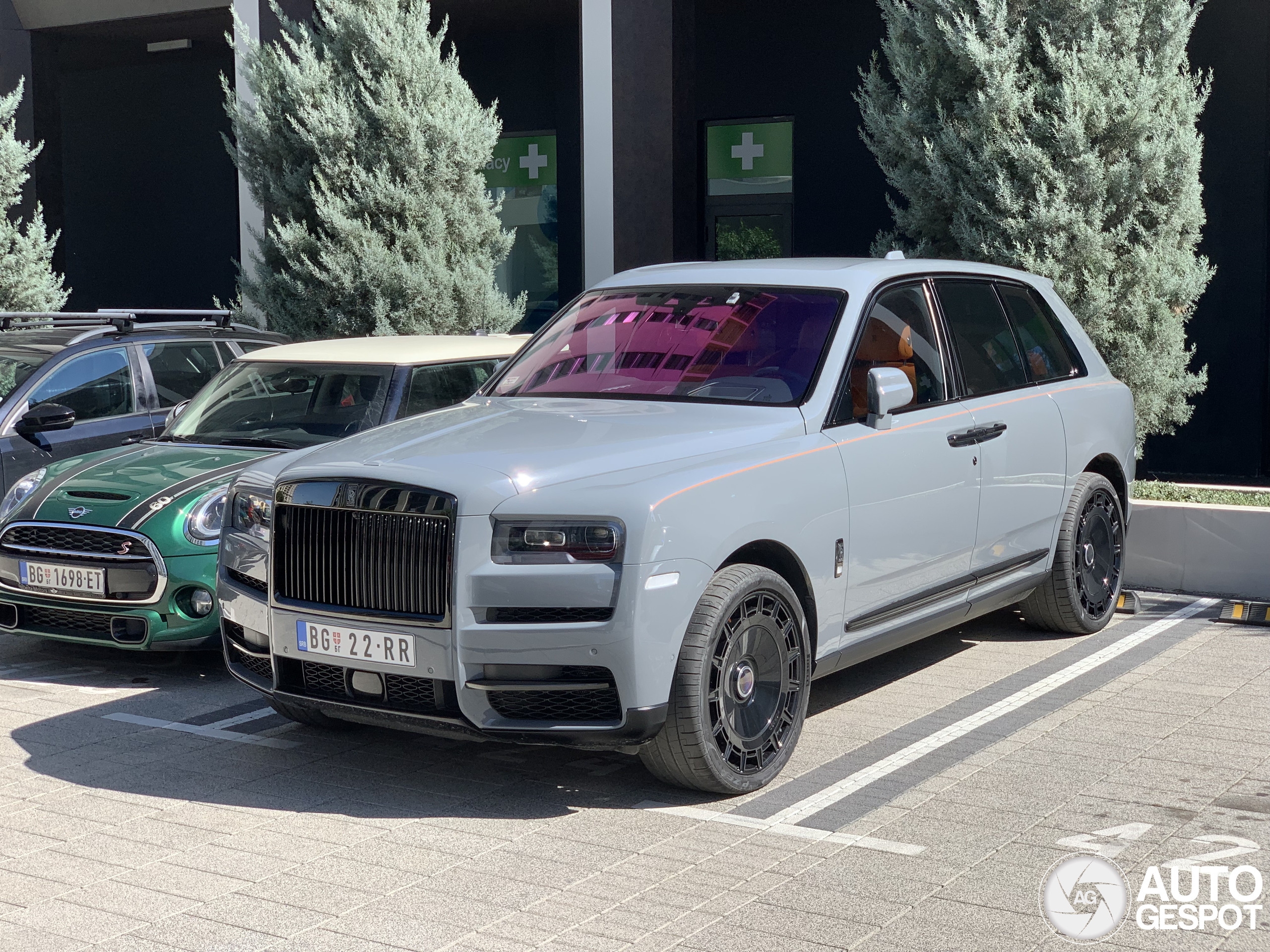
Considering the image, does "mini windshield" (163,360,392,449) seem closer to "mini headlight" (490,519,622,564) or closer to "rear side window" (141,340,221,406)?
"rear side window" (141,340,221,406)

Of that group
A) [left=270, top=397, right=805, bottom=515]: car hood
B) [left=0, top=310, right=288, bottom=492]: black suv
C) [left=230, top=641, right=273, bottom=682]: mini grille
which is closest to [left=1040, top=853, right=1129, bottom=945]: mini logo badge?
[left=270, top=397, right=805, bottom=515]: car hood

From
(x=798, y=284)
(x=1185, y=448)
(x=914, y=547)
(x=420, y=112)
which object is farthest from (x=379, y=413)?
(x=1185, y=448)

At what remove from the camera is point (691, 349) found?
19.4 feet

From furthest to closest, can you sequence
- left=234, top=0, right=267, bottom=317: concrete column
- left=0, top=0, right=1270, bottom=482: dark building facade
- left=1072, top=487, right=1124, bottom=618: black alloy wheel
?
1. left=234, top=0, right=267, bottom=317: concrete column
2. left=0, top=0, right=1270, bottom=482: dark building facade
3. left=1072, top=487, right=1124, bottom=618: black alloy wheel

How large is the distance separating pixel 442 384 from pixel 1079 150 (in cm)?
504

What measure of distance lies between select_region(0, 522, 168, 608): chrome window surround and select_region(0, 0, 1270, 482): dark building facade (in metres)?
7.18

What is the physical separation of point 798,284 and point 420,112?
7455mm

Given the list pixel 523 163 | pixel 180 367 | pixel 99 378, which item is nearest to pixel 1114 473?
pixel 180 367

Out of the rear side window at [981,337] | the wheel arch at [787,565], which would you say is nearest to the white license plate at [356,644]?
the wheel arch at [787,565]

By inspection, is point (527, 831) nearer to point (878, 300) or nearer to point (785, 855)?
point (785, 855)

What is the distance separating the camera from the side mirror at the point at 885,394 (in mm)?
5621

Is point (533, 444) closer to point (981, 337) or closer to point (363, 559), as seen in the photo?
point (363, 559)

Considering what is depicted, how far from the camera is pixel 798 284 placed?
6.03 metres

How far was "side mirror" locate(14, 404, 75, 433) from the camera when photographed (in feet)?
27.3
